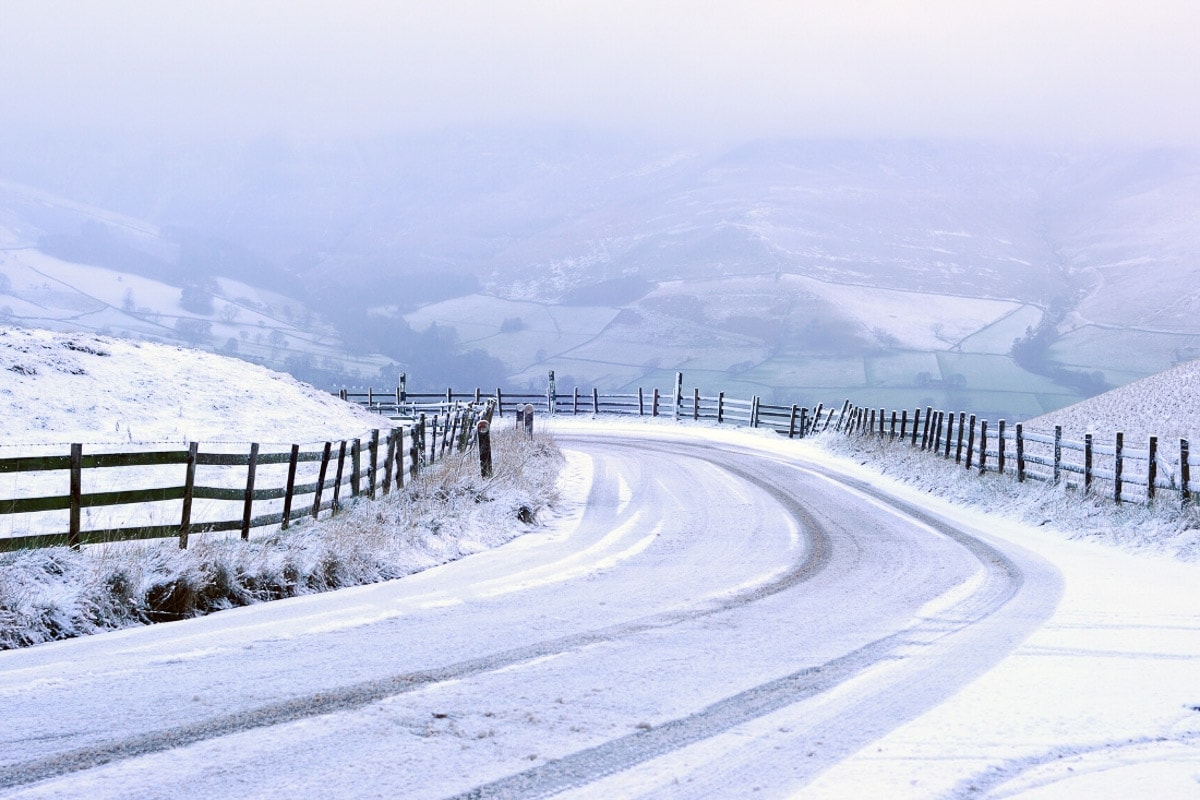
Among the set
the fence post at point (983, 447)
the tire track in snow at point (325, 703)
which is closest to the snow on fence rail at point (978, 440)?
the fence post at point (983, 447)

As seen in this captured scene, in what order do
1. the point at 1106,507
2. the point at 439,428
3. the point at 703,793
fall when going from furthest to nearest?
the point at 439,428
the point at 1106,507
the point at 703,793

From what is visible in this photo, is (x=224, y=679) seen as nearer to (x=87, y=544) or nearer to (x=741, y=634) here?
(x=741, y=634)

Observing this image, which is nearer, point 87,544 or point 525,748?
point 525,748

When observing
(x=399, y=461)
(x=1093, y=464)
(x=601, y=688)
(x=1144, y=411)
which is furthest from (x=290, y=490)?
(x=1144, y=411)

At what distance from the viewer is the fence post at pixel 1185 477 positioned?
593 inches

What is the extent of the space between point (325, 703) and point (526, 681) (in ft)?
3.95

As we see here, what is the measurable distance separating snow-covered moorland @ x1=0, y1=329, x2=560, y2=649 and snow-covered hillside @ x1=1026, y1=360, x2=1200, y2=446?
30.1 m

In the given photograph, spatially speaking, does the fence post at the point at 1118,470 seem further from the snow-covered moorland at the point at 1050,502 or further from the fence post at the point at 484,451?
the fence post at the point at 484,451

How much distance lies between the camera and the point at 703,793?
4.26 metres

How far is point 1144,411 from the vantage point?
47.6 meters

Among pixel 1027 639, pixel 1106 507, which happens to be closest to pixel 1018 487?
pixel 1106 507

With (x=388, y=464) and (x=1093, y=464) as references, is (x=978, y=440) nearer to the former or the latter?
(x=1093, y=464)

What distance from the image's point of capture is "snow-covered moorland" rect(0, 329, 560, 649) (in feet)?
26.8

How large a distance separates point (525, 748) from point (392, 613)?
3809 mm
